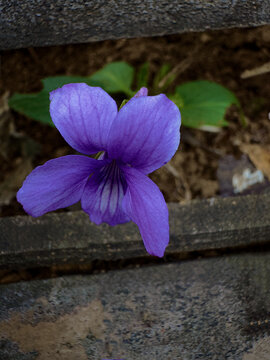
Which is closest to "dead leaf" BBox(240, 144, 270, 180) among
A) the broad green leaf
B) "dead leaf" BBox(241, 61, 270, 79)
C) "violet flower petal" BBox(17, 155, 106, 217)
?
"dead leaf" BBox(241, 61, 270, 79)

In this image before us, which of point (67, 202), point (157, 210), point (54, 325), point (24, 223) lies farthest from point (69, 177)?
point (54, 325)

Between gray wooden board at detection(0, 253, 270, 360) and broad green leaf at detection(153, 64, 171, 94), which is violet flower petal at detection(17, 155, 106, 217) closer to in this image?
gray wooden board at detection(0, 253, 270, 360)

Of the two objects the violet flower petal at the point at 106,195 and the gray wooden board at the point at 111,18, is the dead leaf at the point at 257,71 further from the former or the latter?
the violet flower petal at the point at 106,195

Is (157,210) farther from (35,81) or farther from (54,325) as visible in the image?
(35,81)

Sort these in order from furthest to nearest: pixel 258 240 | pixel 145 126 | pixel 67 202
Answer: pixel 258 240
pixel 67 202
pixel 145 126

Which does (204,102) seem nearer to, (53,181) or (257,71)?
(257,71)
